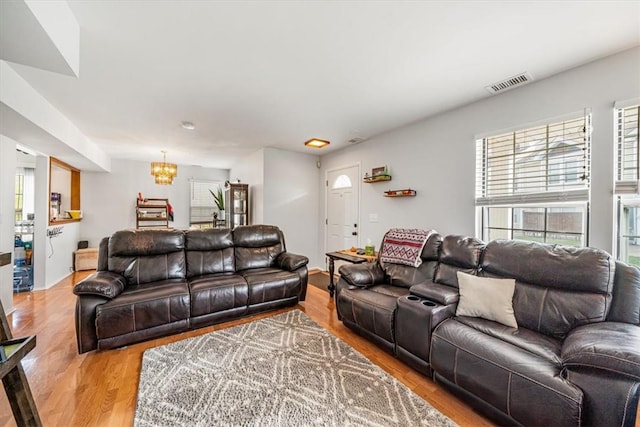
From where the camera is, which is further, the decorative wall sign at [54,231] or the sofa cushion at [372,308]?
the decorative wall sign at [54,231]

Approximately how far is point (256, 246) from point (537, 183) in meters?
3.41

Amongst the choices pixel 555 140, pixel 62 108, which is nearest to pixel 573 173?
pixel 555 140

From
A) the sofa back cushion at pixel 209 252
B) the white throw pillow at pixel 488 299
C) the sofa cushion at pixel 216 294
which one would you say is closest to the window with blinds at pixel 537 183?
the white throw pillow at pixel 488 299

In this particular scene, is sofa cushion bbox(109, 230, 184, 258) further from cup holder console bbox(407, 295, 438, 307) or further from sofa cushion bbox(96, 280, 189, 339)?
cup holder console bbox(407, 295, 438, 307)

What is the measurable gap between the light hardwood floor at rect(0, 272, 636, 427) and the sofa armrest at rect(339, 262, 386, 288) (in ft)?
Result: 1.72

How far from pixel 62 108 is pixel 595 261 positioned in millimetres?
5469

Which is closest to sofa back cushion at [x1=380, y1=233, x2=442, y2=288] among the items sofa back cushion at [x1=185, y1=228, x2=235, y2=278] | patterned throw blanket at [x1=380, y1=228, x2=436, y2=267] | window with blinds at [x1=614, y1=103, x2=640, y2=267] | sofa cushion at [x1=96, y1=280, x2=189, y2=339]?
patterned throw blanket at [x1=380, y1=228, x2=436, y2=267]

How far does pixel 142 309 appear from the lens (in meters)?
2.37

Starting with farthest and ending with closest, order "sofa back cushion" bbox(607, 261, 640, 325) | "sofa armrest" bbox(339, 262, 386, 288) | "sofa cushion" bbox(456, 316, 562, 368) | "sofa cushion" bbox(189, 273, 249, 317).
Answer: "sofa armrest" bbox(339, 262, 386, 288), "sofa cushion" bbox(189, 273, 249, 317), "sofa back cushion" bbox(607, 261, 640, 325), "sofa cushion" bbox(456, 316, 562, 368)

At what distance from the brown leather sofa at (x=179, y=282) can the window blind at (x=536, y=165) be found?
2.52 meters

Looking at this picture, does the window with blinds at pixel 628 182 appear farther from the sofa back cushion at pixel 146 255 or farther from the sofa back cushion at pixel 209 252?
the sofa back cushion at pixel 146 255

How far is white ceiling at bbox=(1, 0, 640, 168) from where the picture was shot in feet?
5.45

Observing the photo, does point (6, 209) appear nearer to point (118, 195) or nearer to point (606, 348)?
point (118, 195)

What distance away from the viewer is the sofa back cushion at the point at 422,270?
2680 millimetres
